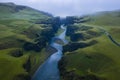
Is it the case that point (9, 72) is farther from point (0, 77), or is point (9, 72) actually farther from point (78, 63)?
point (78, 63)

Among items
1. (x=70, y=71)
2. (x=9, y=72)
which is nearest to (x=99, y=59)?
(x=70, y=71)

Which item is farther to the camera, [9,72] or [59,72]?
[59,72]

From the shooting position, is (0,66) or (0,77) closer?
(0,77)

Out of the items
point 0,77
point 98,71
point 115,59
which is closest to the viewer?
point 0,77

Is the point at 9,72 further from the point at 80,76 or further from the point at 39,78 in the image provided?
the point at 80,76

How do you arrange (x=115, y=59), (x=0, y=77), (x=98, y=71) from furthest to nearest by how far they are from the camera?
(x=115, y=59)
(x=98, y=71)
(x=0, y=77)

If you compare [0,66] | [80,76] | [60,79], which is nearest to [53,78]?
[60,79]

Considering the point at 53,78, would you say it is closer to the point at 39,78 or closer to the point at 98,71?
the point at 39,78
